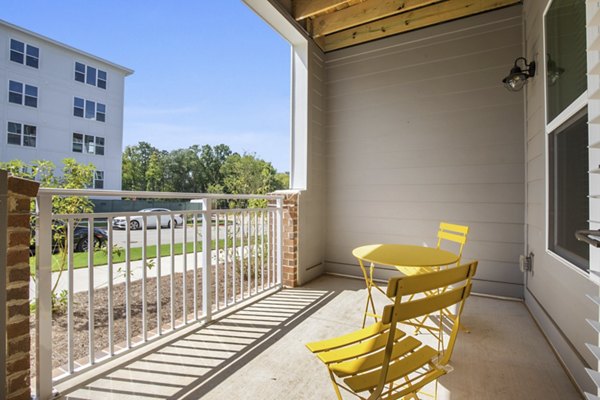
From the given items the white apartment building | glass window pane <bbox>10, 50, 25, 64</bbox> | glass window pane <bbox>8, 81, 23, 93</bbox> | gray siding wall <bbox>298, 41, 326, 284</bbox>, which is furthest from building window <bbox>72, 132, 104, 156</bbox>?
gray siding wall <bbox>298, 41, 326, 284</bbox>

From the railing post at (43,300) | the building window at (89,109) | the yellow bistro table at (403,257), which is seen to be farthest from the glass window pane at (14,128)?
the yellow bistro table at (403,257)

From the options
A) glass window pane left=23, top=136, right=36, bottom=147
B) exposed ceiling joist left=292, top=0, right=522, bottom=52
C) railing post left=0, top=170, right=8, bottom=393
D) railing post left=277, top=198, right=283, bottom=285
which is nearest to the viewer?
railing post left=0, top=170, right=8, bottom=393

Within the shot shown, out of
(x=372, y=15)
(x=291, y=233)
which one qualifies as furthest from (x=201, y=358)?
(x=372, y=15)

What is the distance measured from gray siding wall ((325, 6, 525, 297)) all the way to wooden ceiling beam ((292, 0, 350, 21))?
846 millimetres

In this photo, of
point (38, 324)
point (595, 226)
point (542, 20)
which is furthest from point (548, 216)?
point (38, 324)

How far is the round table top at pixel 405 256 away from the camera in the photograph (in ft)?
7.29

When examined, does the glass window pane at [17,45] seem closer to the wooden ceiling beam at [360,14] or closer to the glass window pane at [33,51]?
the glass window pane at [33,51]

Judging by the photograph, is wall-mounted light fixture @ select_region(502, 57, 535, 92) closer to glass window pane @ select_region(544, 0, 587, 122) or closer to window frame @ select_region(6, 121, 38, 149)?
glass window pane @ select_region(544, 0, 587, 122)

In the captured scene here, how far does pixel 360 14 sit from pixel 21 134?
12933mm

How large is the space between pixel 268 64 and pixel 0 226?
1077cm

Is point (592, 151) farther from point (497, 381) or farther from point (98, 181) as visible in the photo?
point (98, 181)

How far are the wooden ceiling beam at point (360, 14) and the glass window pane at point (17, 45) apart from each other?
42.8 ft

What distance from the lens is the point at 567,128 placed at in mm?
2102

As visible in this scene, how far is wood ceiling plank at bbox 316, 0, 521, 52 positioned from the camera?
3.48 metres
